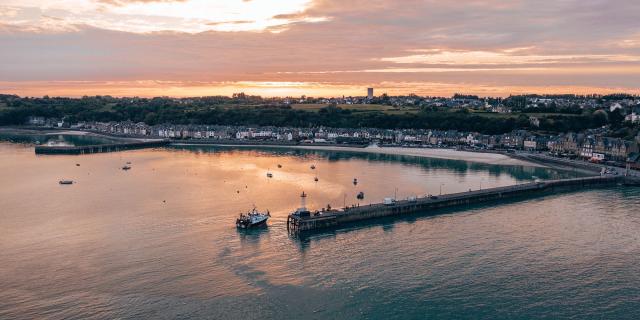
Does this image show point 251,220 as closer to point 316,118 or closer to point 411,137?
point 411,137

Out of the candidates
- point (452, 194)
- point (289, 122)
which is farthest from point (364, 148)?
point (452, 194)

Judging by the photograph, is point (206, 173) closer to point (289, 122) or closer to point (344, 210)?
point (344, 210)

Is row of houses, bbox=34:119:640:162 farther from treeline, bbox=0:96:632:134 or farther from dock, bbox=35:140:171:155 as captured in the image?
dock, bbox=35:140:171:155

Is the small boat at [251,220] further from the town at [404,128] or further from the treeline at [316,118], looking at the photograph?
the treeline at [316,118]

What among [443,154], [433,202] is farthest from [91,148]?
[433,202]

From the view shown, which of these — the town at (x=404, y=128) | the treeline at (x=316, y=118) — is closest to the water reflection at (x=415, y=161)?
the town at (x=404, y=128)

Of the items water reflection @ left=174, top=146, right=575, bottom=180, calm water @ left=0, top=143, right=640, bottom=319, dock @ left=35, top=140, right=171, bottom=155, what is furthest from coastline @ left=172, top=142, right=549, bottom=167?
dock @ left=35, top=140, right=171, bottom=155
